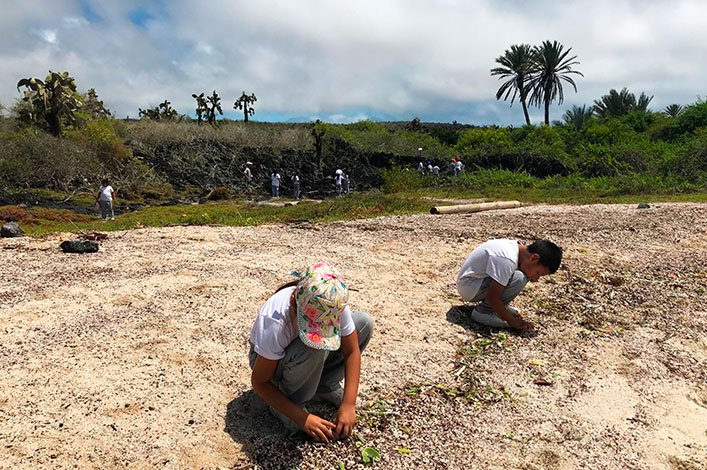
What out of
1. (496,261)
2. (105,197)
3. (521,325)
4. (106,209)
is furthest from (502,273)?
(106,209)

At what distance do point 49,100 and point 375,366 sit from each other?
2565 centimetres

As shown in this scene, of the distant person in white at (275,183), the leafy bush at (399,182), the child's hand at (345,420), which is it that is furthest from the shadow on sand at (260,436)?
the distant person in white at (275,183)

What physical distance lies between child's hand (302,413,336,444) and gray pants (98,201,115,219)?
39.8 ft

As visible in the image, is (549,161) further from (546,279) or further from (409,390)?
(409,390)

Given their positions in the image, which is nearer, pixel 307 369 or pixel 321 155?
pixel 307 369

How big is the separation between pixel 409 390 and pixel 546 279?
315 cm

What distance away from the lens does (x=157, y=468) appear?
8.53 ft

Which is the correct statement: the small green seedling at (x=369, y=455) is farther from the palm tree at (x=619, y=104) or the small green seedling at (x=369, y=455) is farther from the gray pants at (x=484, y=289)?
the palm tree at (x=619, y=104)

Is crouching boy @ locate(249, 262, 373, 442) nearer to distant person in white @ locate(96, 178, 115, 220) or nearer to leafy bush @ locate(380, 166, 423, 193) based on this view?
distant person in white @ locate(96, 178, 115, 220)

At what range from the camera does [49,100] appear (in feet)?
79.2

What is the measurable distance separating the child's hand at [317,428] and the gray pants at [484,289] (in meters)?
2.07

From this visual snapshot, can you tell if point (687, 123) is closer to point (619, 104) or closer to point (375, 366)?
point (619, 104)

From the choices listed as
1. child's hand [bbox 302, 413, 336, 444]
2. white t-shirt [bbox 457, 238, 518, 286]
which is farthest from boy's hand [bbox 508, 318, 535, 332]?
child's hand [bbox 302, 413, 336, 444]

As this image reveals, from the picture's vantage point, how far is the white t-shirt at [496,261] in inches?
161
